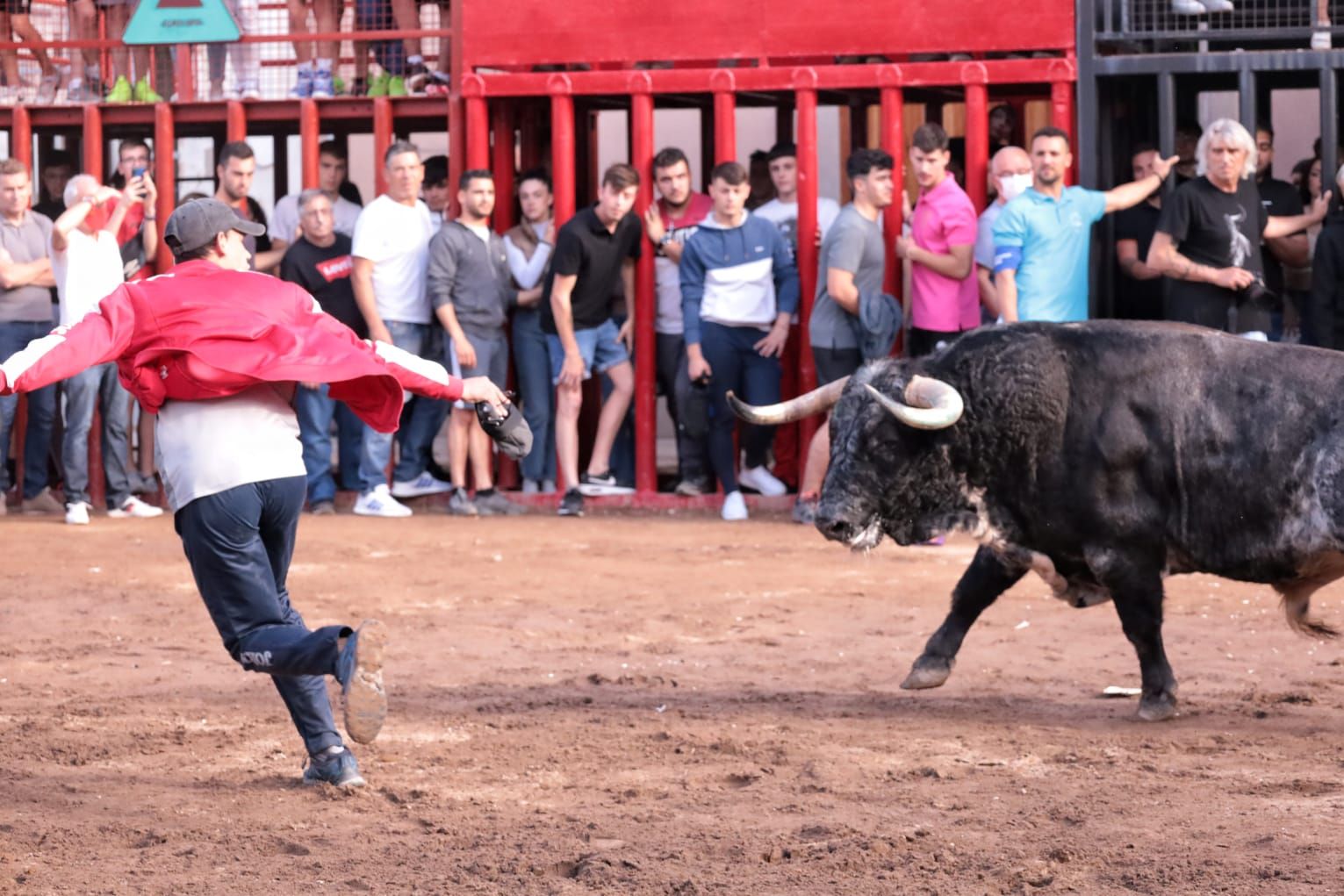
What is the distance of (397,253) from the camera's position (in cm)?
1230

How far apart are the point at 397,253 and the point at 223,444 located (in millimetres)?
6642

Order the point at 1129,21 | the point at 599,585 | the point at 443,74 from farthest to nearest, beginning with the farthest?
1. the point at 443,74
2. the point at 1129,21
3. the point at 599,585

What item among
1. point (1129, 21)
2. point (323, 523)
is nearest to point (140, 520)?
point (323, 523)

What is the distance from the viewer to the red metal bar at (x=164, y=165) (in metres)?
13.2

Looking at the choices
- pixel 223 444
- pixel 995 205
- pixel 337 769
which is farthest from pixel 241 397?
pixel 995 205

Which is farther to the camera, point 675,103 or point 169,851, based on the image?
point 675,103

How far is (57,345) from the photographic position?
5.44m

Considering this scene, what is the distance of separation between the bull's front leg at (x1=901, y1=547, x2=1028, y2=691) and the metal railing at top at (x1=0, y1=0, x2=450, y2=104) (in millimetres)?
6839

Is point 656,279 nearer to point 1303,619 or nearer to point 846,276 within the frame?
point 846,276

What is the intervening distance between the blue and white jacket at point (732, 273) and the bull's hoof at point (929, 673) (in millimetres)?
4951

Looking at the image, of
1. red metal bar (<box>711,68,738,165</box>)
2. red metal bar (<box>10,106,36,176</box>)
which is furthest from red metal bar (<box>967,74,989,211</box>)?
red metal bar (<box>10,106,36,176</box>)

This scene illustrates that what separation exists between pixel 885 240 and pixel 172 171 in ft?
15.4

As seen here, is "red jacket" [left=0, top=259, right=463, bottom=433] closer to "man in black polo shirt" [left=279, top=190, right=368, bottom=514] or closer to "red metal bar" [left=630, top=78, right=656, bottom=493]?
"man in black polo shirt" [left=279, top=190, right=368, bottom=514]

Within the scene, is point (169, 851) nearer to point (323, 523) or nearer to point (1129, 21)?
point (323, 523)
